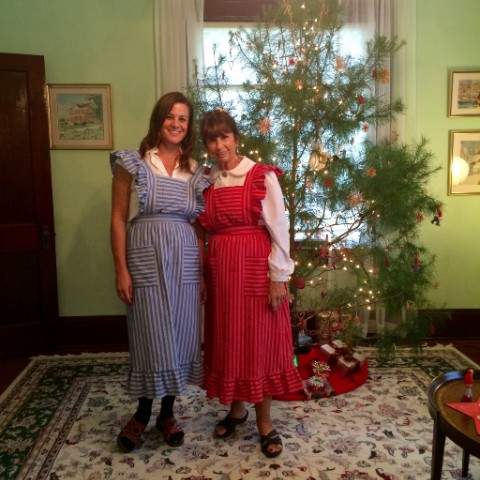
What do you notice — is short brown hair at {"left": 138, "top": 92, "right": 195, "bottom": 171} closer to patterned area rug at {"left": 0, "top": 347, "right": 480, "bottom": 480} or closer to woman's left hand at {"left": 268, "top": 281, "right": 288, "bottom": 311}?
woman's left hand at {"left": 268, "top": 281, "right": 288, "bottom": 311}

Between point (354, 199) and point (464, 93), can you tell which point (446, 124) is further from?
point (354, 199)

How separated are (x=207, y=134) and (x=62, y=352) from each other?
211 centimetres

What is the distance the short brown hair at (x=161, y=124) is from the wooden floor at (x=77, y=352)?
1731mm

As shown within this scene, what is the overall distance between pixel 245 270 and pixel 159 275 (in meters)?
0.33

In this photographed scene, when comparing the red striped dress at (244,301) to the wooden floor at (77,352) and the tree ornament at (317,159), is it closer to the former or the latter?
the tree ornament at (317,159)

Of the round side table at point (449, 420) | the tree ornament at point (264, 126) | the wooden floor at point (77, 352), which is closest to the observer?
the round side table at point (449, 420)

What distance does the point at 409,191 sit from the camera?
248cm

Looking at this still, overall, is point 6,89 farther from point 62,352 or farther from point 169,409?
point 169,409

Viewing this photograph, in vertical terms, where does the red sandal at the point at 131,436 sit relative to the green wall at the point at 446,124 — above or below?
below

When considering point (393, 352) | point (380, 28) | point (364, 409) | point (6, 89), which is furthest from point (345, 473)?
point (6, 89)

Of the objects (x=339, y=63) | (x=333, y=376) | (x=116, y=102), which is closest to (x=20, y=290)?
(x=116, y=102)

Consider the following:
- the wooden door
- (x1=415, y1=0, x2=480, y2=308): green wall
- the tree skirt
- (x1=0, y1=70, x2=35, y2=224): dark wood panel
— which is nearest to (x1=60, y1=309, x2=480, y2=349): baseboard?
the wooden door

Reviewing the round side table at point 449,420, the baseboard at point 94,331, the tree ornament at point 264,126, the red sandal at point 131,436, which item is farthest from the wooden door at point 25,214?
the round side table at point 449,420

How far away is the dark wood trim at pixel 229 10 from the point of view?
3055 mm
